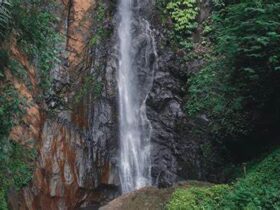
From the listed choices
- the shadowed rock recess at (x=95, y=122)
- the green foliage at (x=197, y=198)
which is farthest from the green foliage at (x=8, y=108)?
the green foliage at (x=197, y=198)

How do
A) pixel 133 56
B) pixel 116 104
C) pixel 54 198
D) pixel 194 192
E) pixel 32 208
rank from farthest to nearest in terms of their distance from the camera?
1. pixel 133 56
2. pixel 116 104
3. pixel 54 198
4. pixel 32 208
5. pixel 194 192

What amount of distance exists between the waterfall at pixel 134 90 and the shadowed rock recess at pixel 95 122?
0.31 ft

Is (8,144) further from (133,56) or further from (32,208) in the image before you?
(133,56)

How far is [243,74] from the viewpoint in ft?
35.4

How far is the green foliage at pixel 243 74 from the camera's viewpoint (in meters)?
9.39

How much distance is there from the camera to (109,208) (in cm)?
818

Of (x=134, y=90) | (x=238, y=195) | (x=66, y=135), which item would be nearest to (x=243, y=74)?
(x=238, y=195)

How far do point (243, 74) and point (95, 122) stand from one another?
15.5ft

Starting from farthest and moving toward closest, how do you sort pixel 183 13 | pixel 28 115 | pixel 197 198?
1. pixel 183 13
2. pixel 28 115
3. pixel 197 198

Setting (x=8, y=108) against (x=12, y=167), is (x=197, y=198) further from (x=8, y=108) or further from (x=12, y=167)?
(x=8, y=108)

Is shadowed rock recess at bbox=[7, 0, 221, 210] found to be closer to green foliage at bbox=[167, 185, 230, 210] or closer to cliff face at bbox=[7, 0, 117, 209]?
cliff face at bbox=[7, 0, 117, 209]

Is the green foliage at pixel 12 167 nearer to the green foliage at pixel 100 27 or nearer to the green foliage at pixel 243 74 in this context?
the green foliage at pixel 243 74

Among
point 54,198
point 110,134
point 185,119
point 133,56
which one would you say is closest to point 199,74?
point 185,119

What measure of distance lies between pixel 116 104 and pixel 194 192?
6158mm
